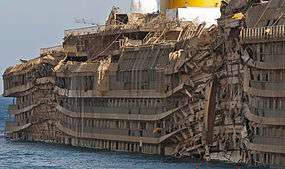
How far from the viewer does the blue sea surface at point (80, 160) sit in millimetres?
77938

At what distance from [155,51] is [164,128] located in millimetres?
7590

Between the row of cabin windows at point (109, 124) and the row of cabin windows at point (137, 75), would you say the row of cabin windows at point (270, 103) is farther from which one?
the row of cabin windows at point (109, 124)

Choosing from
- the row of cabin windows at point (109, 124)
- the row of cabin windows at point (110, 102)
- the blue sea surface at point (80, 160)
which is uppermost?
the row of cabin windows at point (110, 102)

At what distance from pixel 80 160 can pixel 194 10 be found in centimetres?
2741

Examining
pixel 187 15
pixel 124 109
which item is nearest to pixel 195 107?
pixel 124 109

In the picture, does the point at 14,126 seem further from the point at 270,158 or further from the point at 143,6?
the point at 270,158

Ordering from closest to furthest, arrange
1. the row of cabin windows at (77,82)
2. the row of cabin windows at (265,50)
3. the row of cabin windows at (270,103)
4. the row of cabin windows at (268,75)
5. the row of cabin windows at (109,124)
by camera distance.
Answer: the row of cabin windows at (270,103) → the row of cabin windows at (265,50) → the row of cabin windows at (268,75) → the row of cabin windows at (109,124) → the row of cabin windows at (77,82)

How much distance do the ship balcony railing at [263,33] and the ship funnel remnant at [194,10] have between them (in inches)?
1130

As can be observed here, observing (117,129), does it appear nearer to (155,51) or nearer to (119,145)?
(119,145)

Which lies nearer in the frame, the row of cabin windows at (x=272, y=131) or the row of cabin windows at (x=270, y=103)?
the row of cabin windows at (x=272, y=131)

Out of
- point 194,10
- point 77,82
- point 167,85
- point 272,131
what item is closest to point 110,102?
point 77,82

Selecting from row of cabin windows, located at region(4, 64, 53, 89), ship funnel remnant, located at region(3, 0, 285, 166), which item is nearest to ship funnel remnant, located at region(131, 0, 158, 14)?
ship funnel remnant, located at region(3, 0, 285, 166)

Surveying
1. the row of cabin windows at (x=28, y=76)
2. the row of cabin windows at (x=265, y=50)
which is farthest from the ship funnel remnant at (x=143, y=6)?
the row of cabin windows at (x=265, y=50)

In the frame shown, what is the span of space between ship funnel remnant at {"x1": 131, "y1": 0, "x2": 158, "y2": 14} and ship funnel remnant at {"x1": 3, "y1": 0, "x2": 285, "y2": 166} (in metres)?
0.13
